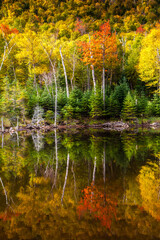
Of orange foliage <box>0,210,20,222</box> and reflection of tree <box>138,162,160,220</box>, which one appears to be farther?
reflection of tree <box>138,162,160,220</box>

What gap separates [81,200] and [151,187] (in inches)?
80.1

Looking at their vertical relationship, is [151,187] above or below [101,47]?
below

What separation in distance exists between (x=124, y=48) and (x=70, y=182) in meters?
36.5

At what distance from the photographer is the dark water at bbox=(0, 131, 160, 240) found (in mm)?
3709

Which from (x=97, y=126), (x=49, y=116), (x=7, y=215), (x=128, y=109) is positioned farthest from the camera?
(x=49, y=116)

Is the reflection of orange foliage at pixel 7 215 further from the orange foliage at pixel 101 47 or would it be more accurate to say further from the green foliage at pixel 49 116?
the orange foliage at pixel 101 47

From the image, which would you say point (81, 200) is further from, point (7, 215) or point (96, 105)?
point (96, 105)

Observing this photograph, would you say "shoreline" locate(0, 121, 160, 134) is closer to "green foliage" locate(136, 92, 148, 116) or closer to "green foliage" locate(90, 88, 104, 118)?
"green foliage" locate(90, 88, 104, 118)

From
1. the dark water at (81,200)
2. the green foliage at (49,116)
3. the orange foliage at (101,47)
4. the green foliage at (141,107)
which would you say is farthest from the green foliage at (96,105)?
the dark water at (81,200)

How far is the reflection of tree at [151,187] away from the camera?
4421mm

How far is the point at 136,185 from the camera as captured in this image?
5.68 metres

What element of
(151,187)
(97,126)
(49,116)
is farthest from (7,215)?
(49,116)

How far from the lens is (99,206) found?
4.56 meters

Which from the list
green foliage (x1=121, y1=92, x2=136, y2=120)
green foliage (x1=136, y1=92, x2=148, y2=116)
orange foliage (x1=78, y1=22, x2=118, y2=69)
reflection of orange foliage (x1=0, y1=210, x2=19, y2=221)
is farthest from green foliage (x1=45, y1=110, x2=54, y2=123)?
reflection of orange foliage (x1=0, y1=210, x2=19, y2=221)
